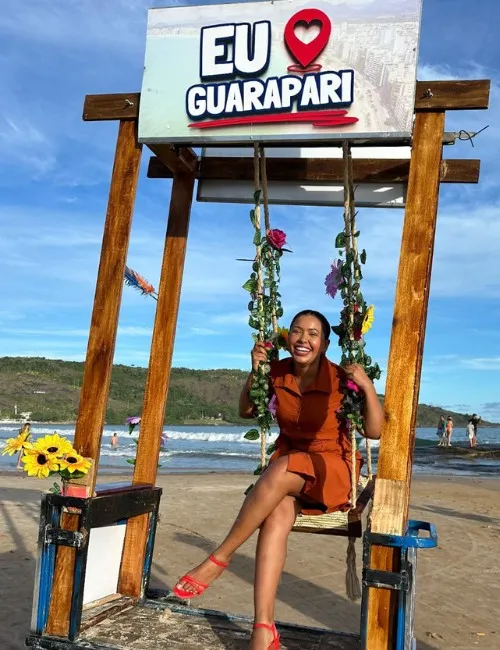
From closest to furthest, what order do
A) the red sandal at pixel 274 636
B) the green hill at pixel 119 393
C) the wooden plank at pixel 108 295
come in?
the red sandal at pixel 274 636 → the wooden plank at pixel 108 295 → the green hill at pixel 119 393

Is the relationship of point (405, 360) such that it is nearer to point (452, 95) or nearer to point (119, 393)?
point (452, 95)

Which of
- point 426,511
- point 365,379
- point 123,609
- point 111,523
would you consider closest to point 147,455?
point 111,523

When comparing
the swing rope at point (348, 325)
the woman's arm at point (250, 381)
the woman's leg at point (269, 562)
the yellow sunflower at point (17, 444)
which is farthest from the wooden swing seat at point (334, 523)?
the yellow sunflower at point (17, 444)

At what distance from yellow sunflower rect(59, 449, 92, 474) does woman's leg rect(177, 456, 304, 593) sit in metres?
0.74

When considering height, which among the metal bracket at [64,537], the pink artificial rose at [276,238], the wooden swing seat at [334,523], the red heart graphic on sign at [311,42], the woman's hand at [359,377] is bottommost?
the metal bracket at [64,537]

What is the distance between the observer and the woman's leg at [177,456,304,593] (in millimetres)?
3227

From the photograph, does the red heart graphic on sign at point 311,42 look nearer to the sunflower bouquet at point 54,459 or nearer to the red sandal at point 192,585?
the sunflower bouquet at point 54,459

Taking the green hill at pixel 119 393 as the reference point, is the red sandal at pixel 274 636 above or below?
below

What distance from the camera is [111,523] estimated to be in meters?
3.81

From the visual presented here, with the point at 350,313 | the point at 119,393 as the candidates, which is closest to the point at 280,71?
the point at 350,313

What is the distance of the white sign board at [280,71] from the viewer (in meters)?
3.27

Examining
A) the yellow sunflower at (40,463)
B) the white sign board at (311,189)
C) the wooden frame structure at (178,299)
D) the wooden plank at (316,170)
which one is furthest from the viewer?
the white sign board at (311,189)

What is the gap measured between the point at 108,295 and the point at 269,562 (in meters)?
1.64

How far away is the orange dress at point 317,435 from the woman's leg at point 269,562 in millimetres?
177
